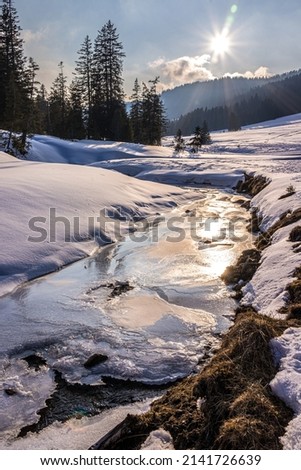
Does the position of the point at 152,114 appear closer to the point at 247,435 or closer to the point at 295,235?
the point at 295,235

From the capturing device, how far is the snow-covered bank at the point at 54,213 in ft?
30.6

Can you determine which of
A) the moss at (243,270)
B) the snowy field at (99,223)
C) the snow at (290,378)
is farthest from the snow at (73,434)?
the moss at (243,270)

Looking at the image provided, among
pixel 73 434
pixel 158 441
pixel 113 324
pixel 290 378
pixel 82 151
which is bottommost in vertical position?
pixel 73 434

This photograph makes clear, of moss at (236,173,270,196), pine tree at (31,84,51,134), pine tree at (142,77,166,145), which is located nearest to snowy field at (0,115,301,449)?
moss at (236,173,270,196)

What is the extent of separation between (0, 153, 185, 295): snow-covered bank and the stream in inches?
20.9

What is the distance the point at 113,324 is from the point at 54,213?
21.6ft

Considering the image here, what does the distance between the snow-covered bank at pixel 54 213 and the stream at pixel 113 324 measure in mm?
531

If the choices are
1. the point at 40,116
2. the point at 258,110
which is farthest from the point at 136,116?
the point at 258,110

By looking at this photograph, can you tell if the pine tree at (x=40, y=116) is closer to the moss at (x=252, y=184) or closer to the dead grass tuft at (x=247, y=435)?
the moss at (x=252, y=184)

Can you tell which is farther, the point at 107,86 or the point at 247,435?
the point at 107,86

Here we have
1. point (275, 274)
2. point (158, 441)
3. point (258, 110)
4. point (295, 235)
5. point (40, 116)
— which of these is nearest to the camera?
point (158, 441)

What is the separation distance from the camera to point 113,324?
22.5ft

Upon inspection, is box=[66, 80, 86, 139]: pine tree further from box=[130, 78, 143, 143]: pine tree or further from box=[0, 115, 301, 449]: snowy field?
box=[0, 115, 301, 449]: snowy field

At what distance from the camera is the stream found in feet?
17.3
